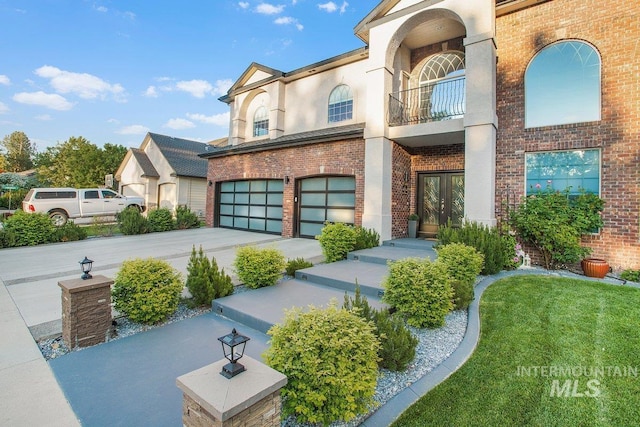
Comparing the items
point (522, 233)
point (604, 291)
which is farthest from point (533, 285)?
point (522, 233)

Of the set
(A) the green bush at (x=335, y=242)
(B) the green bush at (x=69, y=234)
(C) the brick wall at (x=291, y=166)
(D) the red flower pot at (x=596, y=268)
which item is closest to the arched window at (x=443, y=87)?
(C) the brick wall at (x=291, y=166)

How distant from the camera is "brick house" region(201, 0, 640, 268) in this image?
6.98 m

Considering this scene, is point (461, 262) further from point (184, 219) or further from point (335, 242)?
point (184, 219)

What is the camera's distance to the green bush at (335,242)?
24.9 feet

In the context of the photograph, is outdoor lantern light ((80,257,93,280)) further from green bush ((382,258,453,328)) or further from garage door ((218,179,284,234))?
garage door ((218,179,284,234))

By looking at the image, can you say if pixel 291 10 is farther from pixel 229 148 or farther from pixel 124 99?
pixel 124 99

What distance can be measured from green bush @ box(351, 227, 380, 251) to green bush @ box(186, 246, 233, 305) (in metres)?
3.96

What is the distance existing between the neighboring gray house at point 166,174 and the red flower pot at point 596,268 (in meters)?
19.6

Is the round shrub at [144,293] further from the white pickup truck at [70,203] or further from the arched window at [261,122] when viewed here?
the white pickup truck at [70,203]

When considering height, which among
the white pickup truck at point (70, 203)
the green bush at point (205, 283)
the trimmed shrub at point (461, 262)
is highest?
the white pickup truck at point (70, 203)

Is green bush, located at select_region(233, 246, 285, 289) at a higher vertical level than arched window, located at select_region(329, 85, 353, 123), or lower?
lower

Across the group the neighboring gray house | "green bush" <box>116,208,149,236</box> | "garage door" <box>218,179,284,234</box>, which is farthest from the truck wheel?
"garage door" <box>218,179,284,234</box>

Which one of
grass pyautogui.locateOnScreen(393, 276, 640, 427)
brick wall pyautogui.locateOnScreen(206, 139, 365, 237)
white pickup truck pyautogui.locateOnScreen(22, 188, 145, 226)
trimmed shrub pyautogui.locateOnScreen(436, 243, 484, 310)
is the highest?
brick wall pyautogui.locateOnScreen(206, 139, 365, 237)

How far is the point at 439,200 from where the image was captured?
32.8 feet
